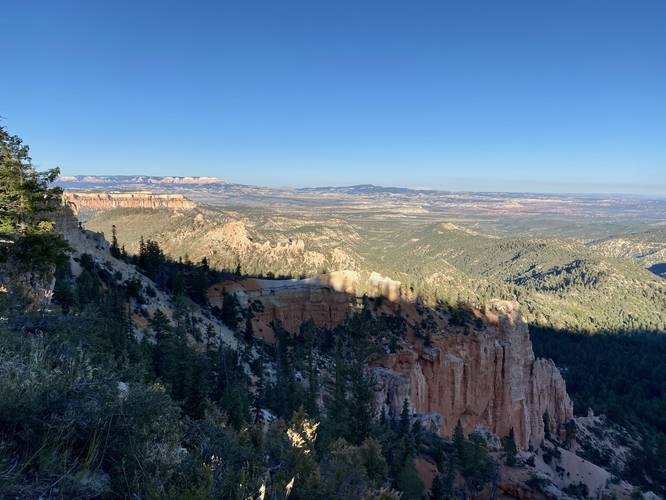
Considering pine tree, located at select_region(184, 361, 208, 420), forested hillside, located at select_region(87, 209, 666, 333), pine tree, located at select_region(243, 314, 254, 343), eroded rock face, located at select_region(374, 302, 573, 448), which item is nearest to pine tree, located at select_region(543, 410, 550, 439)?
eroded rock face, located at select_region(374, 302, 573, 448)

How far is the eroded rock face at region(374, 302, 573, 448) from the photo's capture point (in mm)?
47188

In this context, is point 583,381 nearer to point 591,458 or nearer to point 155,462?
point 591,458

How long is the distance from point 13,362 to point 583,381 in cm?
9543

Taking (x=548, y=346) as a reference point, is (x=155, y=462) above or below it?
above

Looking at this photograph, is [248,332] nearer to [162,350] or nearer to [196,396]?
[162,350]

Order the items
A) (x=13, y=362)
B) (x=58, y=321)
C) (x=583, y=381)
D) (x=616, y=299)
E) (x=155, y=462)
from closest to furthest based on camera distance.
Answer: (x=155, y=462)
(x=13, y=362)
(x=58, y=321)
(x=583, y=381)
(x=616, y=299)

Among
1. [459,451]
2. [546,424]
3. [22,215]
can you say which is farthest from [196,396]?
[546,424]

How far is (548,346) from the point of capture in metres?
99.1

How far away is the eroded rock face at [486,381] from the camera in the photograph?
47188 millimetres

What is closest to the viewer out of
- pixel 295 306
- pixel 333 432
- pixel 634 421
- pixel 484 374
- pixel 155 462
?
pixel 155 462

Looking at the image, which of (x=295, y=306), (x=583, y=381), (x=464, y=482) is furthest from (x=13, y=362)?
(x=583, y=381)

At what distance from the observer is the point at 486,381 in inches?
2127

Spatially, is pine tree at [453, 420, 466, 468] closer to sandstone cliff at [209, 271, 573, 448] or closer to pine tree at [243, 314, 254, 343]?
sandstone cliff at [209, 271, 573, 448]

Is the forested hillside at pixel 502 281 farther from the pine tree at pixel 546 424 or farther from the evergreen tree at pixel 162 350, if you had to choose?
the evergreen tree at pixel 162 350
